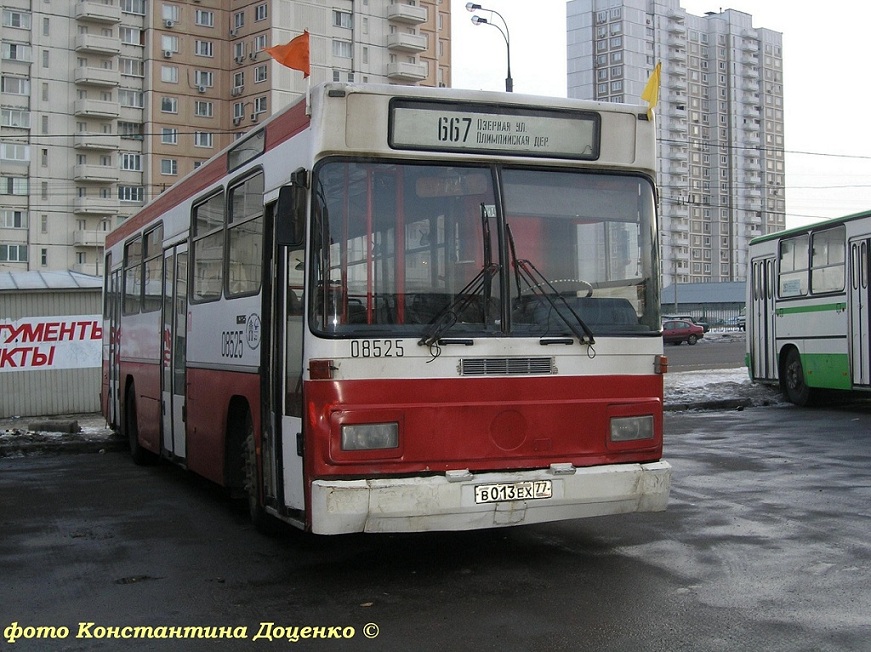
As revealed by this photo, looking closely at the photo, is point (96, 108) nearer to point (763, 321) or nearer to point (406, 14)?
point (406, 14)

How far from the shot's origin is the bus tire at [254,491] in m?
8.40

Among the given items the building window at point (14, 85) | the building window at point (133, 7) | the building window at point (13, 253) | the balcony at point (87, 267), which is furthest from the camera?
the building window at point (133, 7)

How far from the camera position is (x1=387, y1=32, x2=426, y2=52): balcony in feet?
271

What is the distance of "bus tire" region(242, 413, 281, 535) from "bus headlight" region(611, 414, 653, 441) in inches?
111

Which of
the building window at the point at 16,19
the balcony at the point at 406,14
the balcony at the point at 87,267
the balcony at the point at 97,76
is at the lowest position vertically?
the balcony at the point at 87,267

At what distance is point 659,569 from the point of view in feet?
23.5

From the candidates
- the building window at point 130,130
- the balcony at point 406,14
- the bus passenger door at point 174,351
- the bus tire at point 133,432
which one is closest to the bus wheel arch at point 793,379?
the bus tire at point 133,432

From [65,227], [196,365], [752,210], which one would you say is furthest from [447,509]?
[752,210]

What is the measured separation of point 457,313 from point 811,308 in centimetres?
1394

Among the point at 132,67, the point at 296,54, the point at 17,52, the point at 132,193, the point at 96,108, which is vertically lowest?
the point at 296,54

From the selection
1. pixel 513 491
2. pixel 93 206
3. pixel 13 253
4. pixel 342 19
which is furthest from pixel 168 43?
pixel 513 491

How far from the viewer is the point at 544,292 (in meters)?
7.16

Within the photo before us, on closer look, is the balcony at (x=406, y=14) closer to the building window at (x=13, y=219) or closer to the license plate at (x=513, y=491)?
the building window at (x=13, y=219)

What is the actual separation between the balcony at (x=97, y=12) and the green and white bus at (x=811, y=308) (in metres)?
62.5
